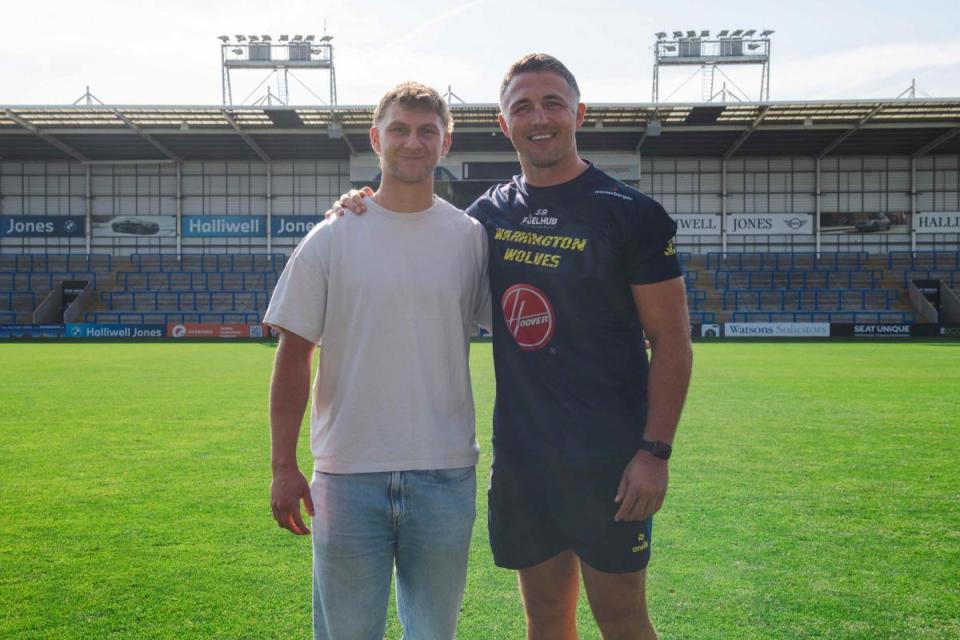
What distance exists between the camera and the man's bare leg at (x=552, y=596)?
113 inches

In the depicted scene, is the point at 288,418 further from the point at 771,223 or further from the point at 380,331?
the point at 771,223

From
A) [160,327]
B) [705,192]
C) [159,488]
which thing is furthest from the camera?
[705,192]

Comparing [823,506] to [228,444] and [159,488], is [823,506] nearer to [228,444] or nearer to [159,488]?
[159,488]

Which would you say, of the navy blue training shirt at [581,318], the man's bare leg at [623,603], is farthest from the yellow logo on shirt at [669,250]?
the man's bare leg at [623,603]

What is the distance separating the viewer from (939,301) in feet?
120

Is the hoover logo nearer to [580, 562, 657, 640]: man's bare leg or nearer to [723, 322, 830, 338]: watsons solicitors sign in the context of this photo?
[723, 322, 830, 338]: watsons solicitors sign

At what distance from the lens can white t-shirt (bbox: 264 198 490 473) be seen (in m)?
2.56

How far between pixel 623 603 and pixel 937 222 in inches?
1676

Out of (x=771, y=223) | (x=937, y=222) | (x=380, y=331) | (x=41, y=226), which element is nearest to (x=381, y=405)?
(x=380, y=331)

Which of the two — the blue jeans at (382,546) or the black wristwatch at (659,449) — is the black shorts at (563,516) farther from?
the blue jeans at (382,546)

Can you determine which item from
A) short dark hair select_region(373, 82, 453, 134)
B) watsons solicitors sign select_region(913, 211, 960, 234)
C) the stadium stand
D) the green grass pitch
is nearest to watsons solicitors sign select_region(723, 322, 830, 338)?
the stadium stand

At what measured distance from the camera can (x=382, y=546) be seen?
2582mm

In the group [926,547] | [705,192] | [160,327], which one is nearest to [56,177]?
[160,327]

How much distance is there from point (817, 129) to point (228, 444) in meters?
34.4
